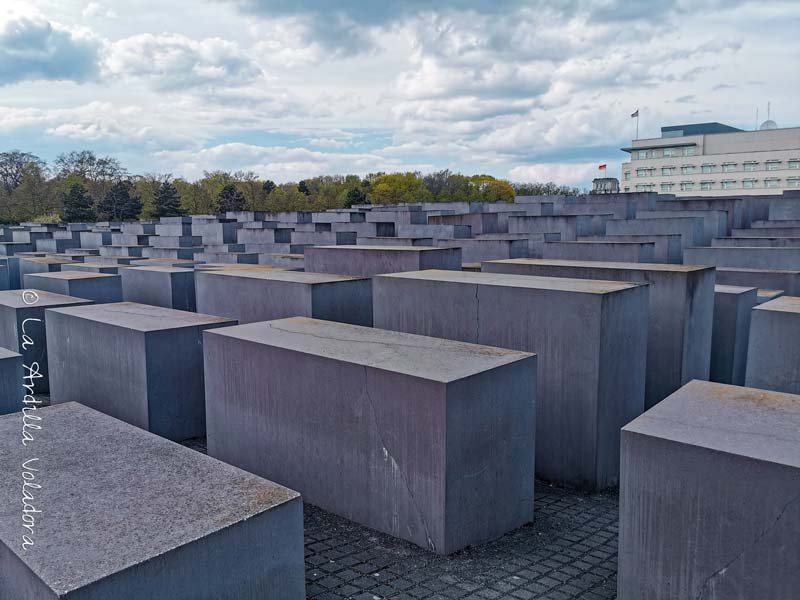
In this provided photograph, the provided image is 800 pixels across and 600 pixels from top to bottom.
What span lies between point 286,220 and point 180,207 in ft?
74.9

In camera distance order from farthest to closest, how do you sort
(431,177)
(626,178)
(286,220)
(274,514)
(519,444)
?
1. (626,178)
2. (431,177)
3. (286,220)
4. (519,444)
5. (274,514)

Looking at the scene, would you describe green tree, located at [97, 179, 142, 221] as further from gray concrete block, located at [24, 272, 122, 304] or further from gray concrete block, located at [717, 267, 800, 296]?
gray concrete block, located at [717, 267, 800, 296]

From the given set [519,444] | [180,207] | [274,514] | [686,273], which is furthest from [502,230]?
[180,207]

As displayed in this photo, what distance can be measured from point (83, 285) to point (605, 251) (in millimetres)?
9249

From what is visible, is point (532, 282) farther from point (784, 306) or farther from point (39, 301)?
point (39, 301)

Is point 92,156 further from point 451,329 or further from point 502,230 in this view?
point 451,329

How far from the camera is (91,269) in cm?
1484

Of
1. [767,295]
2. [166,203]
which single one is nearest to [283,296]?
[767,295]

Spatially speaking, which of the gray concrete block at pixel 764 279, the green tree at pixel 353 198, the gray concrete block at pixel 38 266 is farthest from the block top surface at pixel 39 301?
the green tree at pixel 353 198

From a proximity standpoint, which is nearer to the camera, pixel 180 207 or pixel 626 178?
pixel 180 207

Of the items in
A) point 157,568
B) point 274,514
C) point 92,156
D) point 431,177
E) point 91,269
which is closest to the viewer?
point 157,568

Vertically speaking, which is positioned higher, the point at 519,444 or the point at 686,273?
the point at 686,273

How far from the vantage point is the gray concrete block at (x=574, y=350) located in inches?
263

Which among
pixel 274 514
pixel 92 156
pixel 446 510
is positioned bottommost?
pixel 446 510
